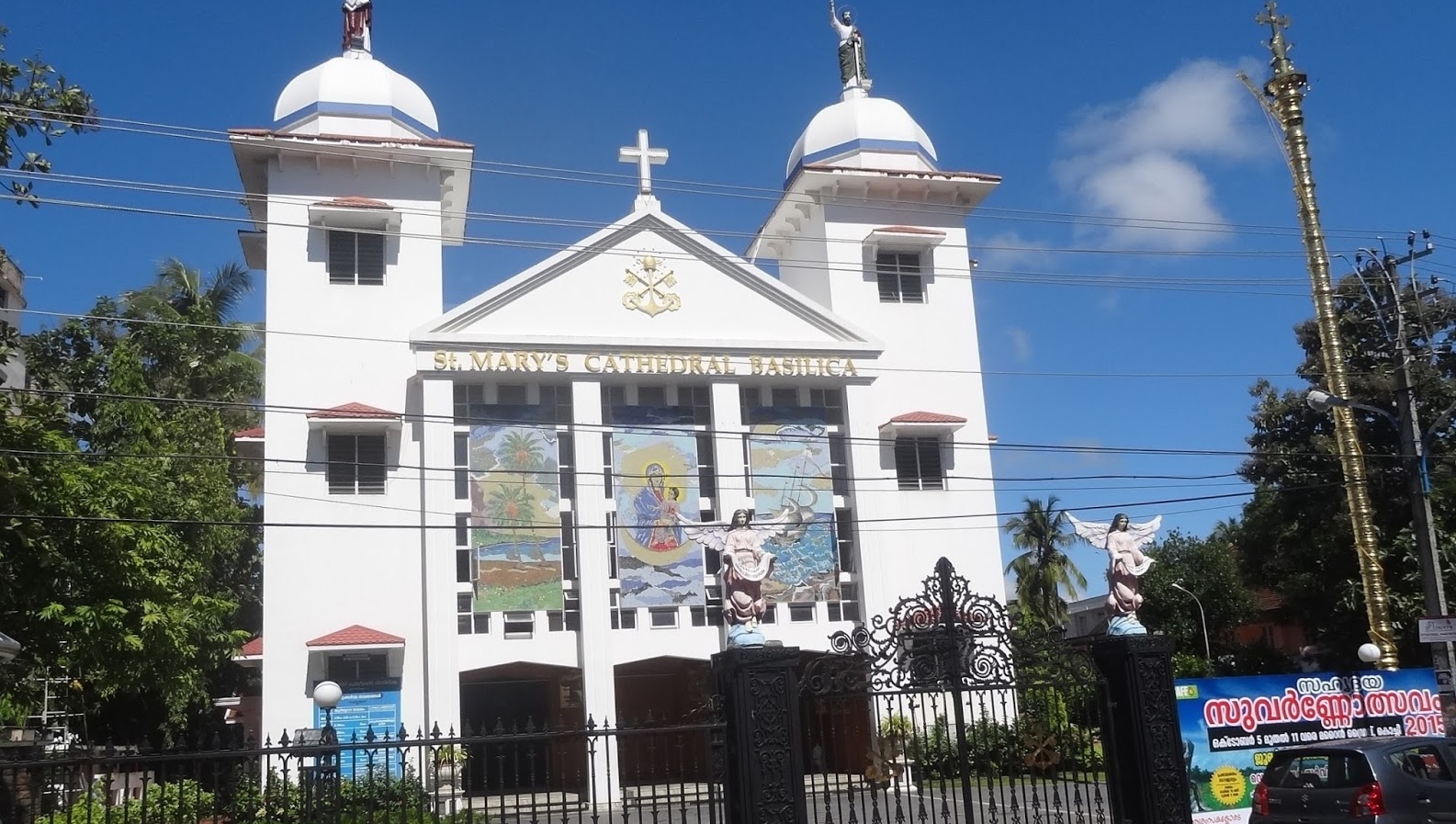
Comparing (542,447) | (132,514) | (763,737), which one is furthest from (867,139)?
(763,737)

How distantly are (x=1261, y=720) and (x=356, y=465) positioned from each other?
56.3 ft

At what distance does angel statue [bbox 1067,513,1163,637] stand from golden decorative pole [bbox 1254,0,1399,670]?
9205 mm

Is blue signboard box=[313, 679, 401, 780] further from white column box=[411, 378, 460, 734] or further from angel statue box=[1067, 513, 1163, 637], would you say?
angel statue box=[1067, 513, 1163, 637]

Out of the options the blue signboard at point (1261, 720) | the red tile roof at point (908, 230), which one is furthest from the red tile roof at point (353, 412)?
the blue signboard at point (1261, 720)

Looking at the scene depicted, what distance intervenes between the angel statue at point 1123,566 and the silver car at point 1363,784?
8.17ft

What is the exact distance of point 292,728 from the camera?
2370 centimetres

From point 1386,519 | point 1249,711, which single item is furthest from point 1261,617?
point 1249,711

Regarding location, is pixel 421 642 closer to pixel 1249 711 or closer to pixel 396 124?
pixel 396 124

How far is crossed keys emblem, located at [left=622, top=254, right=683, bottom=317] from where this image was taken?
26.9 meters

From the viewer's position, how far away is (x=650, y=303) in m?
27.0

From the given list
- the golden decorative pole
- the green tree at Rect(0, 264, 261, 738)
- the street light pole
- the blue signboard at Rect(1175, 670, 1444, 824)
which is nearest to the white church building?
the green tree at Rect(0, 264, 261, 738)

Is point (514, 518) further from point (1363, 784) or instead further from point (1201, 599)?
point (1201, 599)

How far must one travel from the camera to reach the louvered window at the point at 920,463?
91.8ft

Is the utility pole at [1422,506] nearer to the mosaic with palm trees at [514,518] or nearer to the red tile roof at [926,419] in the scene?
the red tile roof at [926,419]
